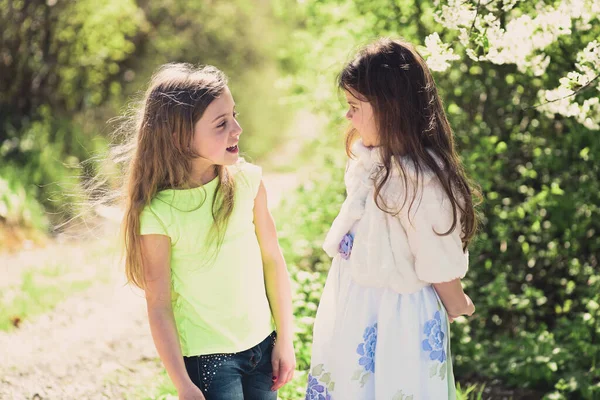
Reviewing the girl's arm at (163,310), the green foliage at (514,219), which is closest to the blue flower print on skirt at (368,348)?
the girl's arm at (163,310)

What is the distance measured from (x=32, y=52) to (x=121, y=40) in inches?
41.9

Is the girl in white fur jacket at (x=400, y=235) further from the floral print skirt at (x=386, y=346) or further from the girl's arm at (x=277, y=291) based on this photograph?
the girl's arm at (x=277, y=291)

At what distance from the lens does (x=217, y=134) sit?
7.25 ft

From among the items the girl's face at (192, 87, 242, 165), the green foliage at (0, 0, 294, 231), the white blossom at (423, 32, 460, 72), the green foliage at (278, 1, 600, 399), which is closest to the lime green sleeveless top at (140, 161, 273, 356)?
the girl's face at (192, 87, 242, 165)

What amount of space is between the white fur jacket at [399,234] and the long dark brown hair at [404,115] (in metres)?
0.03

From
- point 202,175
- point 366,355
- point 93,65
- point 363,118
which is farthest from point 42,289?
point 93,65

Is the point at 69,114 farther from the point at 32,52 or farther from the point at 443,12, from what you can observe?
the point at 443,12

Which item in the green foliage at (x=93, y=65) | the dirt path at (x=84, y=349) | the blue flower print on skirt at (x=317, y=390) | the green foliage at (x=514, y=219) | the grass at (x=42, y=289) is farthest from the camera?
the green foliage at (x=93, y=65)

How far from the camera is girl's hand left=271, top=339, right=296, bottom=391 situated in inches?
92.4

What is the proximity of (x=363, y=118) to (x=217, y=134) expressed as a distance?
404mm

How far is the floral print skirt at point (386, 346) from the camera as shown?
218 cm

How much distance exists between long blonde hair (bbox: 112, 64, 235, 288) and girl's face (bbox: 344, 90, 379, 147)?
1.20 feet

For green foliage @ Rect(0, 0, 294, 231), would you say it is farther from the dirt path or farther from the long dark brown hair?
the long dark brown hair

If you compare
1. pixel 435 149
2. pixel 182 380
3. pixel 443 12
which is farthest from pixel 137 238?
pixel 443 12
